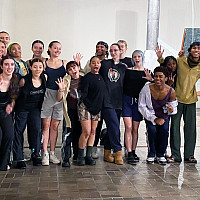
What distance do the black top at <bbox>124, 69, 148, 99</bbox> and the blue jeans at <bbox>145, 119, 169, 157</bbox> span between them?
0.45 meters

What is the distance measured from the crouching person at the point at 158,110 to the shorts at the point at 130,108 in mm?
107

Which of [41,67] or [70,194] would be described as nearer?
[70,194]

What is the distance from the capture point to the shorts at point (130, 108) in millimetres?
4645

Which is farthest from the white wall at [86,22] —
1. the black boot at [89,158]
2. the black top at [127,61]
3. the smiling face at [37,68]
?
the black boot at [89,158]

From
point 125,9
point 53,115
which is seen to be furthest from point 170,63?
point 125,9

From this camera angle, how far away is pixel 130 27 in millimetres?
10484

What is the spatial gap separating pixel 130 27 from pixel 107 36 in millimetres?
874

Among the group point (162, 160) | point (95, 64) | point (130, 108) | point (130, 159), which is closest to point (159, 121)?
point (130, 108)

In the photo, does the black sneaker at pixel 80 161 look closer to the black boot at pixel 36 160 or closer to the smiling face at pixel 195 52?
the black boot at pixel 36 160

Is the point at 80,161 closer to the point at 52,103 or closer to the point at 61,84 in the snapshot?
the point at 52,103

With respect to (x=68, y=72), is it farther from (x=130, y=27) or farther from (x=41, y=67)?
(x=130, y=27)

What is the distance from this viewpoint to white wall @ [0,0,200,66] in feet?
30.2

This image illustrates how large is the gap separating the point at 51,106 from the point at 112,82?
85 centimetres

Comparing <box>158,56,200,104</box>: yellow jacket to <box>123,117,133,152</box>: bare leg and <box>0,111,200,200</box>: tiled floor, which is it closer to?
Answer: <box>123,117,133,152</box>: bare leg
